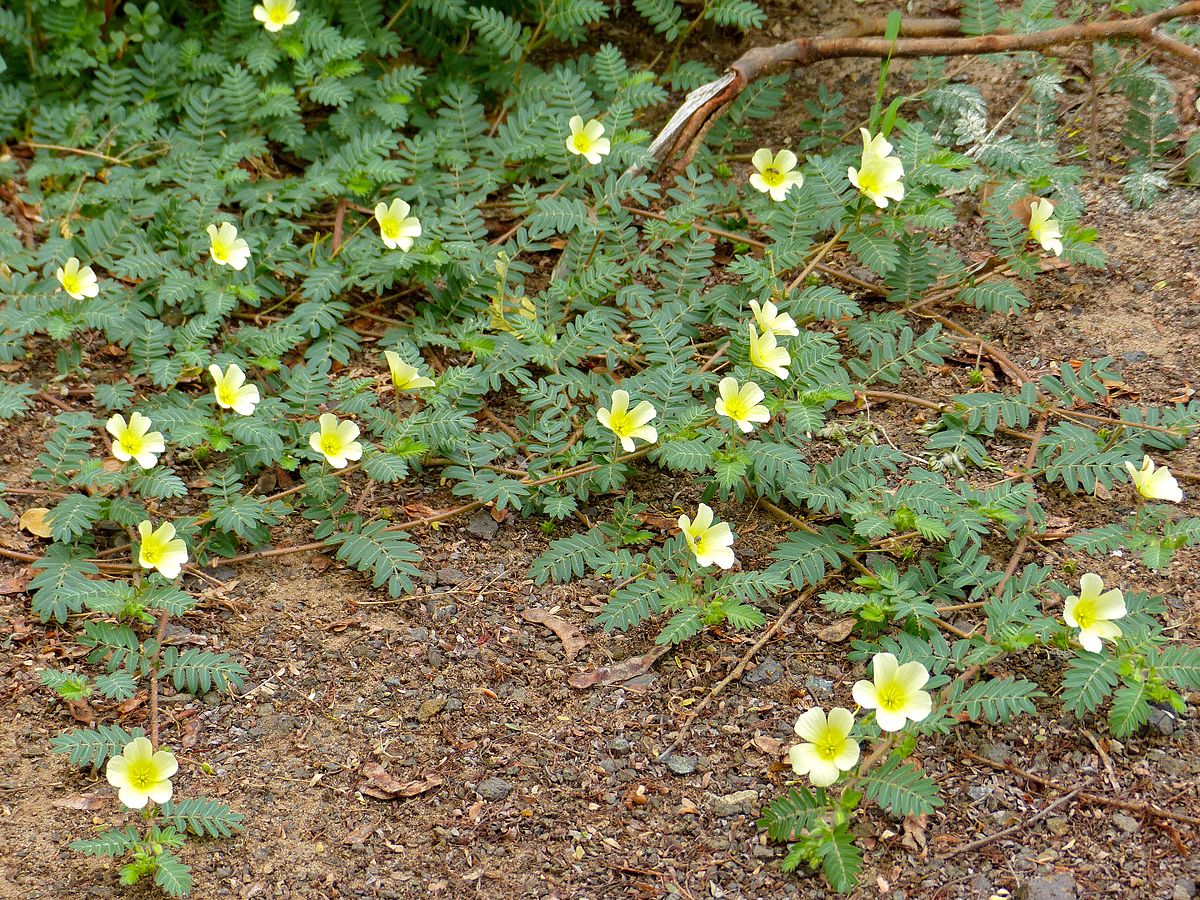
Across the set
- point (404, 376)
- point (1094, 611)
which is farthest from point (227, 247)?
point (1094, 611)

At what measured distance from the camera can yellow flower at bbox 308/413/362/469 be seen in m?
3.04

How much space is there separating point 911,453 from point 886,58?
A: 4.73 feet

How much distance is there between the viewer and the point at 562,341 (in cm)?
346

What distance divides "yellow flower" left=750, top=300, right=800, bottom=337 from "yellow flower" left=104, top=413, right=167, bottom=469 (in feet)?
5.35

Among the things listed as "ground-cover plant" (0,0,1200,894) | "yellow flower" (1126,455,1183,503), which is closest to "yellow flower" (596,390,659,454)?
"ground-cover plant" (0,0,1200,894)

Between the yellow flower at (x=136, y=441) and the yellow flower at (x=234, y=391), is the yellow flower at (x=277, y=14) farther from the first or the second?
the yellow flower at (x=136, y=441)

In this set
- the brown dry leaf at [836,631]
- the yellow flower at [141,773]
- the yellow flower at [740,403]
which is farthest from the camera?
the yellow flower at [740,403]

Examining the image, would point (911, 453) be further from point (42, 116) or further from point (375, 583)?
point (42, 116)

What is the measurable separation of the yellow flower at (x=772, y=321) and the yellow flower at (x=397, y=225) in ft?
3.78

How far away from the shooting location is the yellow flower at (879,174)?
3.40 metres

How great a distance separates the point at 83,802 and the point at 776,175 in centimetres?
267

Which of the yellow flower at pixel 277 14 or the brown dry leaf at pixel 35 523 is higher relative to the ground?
the yellow flower at pixel 277 14

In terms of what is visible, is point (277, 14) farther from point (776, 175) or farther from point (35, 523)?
point (35, 523)

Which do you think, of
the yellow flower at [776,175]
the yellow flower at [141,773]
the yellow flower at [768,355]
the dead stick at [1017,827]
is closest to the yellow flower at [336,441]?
the yellow flower at [141,773]
